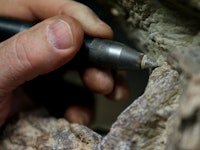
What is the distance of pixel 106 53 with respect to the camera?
2.65 feet

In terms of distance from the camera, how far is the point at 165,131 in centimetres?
63

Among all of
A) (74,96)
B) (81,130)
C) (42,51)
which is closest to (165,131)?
(81,130)

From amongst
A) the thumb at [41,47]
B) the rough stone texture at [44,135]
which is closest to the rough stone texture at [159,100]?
the rough stone texture at [44,135]

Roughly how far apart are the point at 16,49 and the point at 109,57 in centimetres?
20

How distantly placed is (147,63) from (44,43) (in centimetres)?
21

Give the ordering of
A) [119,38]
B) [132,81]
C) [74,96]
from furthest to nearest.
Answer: [132,81] < [119,38] < [74,96]

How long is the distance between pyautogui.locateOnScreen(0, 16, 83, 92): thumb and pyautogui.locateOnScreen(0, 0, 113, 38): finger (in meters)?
0.09

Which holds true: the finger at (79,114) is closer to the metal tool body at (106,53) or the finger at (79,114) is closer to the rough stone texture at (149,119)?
the metal tool body at (106,53)

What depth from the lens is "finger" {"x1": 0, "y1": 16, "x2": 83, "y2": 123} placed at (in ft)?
2.42

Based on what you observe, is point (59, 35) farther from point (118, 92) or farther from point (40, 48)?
point (118, 92)

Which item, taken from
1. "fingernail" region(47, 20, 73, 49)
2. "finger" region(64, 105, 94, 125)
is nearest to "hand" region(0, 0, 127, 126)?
"fingernail" region(47, 20, 73, 49)

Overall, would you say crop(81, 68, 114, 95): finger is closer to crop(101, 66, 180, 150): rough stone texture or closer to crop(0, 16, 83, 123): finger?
crop(0, 16, 83, 123): finger

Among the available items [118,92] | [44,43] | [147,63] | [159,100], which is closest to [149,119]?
[159,100]

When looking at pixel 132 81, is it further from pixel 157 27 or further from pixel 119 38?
pixel 157 27
